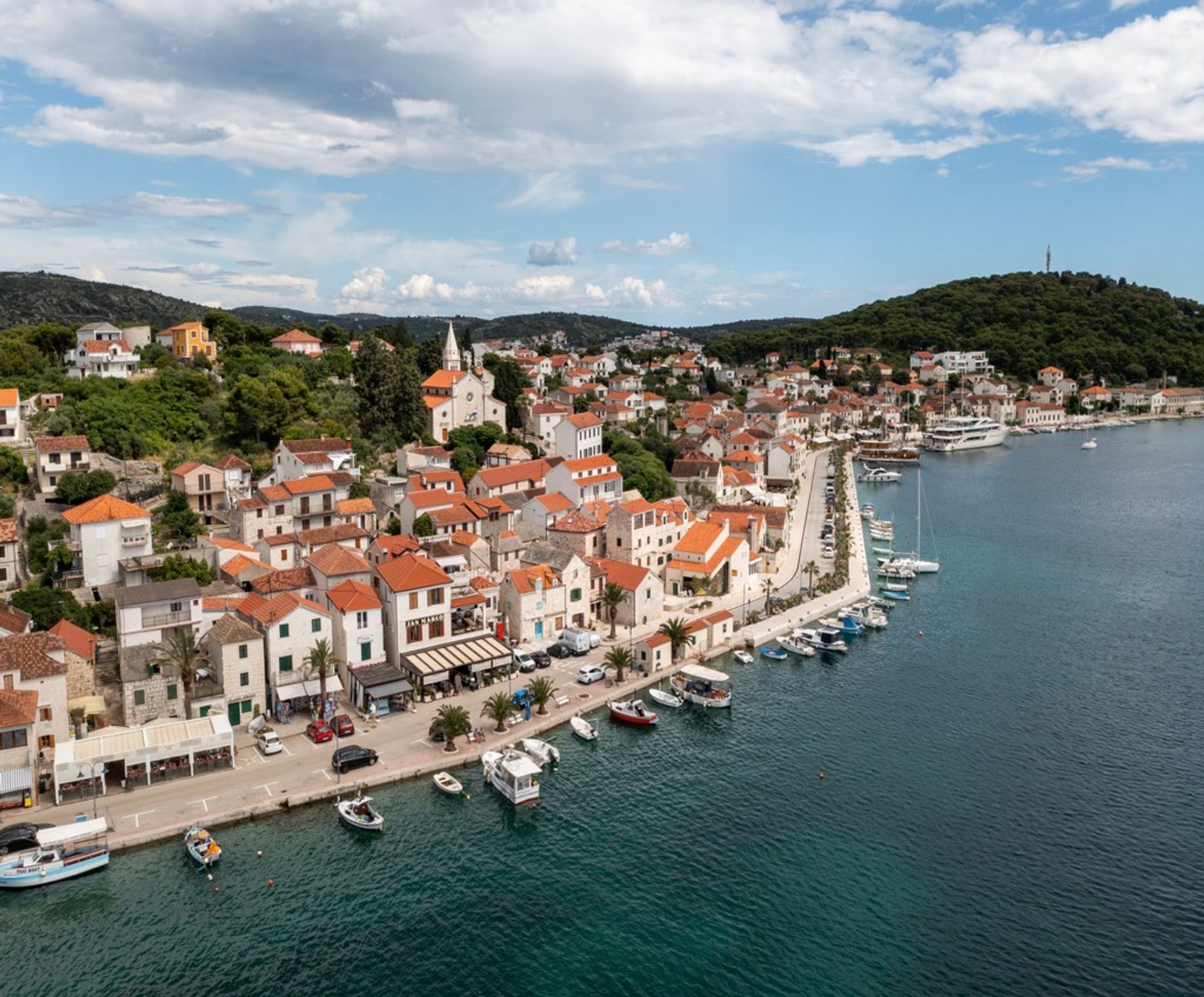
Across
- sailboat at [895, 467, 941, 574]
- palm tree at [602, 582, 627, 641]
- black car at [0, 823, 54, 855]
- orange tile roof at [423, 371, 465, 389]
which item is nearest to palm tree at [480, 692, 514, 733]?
palm tree at [602, 582, 627, 641]

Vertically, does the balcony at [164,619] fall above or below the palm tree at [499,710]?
above

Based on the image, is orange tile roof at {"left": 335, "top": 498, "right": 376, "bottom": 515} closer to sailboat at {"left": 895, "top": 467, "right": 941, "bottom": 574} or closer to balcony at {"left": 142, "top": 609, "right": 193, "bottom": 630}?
balcony at {"left": 142, "top": 609, "right": 193, "bottom": 630}

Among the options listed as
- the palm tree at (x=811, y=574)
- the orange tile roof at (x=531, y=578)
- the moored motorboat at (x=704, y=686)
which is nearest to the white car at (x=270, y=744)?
the orange tile roof at (x=531, y=578)

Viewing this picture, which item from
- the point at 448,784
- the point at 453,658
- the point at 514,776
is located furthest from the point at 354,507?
the point at 514,776

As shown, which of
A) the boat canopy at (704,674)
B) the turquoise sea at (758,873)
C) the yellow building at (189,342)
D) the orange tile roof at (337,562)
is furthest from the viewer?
the yellow building at (189,342)

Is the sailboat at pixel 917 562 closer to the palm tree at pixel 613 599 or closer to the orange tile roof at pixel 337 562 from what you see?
the palm tree at pixel 613 599

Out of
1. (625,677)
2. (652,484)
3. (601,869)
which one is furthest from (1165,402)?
(601,869)

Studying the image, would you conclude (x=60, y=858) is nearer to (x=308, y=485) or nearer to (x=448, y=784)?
(x=448, y=784)
